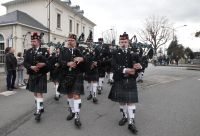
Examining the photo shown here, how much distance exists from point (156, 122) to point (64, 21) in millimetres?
31927

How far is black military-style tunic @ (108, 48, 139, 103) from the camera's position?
5.88 meters

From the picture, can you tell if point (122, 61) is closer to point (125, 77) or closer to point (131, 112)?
point (125, 77)

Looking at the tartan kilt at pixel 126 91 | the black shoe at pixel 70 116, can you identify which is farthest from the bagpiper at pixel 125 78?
the black shoe at pixel 70 116

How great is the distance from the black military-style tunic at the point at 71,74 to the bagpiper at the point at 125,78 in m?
0.72

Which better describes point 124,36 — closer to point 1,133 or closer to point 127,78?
point 127,78

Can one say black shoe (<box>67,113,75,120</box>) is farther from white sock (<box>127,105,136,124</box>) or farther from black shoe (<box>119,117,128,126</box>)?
white sock (<box>127,105,136,124</box>)

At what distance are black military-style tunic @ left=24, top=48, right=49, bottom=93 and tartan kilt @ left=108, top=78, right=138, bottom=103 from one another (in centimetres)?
156

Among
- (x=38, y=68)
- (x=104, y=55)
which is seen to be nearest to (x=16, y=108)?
(x=38, y=68)

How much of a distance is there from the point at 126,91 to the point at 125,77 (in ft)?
0.89

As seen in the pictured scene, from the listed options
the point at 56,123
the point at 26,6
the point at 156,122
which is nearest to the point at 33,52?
the point at 56,123

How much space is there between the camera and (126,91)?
593 centimetres

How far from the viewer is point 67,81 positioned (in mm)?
6270

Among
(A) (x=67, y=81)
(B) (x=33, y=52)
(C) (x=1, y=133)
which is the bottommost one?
(C) (x=1, y=133)

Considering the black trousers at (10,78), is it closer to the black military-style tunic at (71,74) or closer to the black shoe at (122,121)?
the black military-style tunic at (71,74)
